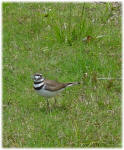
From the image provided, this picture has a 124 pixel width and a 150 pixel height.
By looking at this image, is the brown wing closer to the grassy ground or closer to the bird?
the bird

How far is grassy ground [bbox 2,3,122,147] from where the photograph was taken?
20.2ft

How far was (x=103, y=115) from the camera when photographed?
21.7ft

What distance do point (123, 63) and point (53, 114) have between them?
201 cm

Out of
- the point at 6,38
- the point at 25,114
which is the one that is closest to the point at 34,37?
the point at 6,38

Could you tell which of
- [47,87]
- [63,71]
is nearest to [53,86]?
[47,87]

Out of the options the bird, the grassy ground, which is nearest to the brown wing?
the bird

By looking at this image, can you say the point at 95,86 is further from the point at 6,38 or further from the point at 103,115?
the point at 6,38

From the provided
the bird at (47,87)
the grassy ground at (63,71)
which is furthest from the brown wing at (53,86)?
the grassy ground at (63,71)

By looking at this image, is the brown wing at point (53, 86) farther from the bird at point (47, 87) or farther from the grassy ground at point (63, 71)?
the grassy ground at point (63, 71)

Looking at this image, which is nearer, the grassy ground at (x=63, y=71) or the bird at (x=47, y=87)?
the grassy ground at (x=63, y=71)

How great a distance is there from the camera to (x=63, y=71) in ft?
26.2

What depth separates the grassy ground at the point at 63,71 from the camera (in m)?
6.16

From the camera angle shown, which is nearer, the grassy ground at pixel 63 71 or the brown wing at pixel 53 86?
the grassy ground at pixel 63 71

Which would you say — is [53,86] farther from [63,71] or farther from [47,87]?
[63,71]
